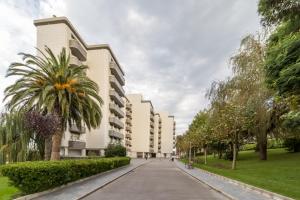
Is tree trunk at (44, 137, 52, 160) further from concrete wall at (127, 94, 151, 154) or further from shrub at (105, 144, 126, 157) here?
concrete wall at (127, 94, 151, 154)

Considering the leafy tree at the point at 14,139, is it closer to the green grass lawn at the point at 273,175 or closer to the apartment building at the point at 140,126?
the green grass lawn at the point at 273,175

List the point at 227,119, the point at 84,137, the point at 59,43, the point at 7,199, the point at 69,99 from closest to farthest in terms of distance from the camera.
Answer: the point at 7,199
the point at 69,99
the point at 227,119
the point at 59,43
the point at 84,137

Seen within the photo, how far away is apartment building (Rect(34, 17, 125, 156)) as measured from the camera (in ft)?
159

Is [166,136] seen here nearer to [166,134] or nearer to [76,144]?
[166,134]

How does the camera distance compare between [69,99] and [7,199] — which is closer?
[7,199]

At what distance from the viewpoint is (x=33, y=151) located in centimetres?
2762

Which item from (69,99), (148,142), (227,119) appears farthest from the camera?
(148,142)

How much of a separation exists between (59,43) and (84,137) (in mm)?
18019

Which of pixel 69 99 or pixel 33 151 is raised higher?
pixel 69 99

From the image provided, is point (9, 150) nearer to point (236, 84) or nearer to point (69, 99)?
point (69, 99)

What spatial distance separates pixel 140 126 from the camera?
132 meters

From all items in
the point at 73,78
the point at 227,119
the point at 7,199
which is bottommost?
the point at 7,199

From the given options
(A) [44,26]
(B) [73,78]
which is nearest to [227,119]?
(B) [73,78]

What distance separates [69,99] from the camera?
23.8 m
